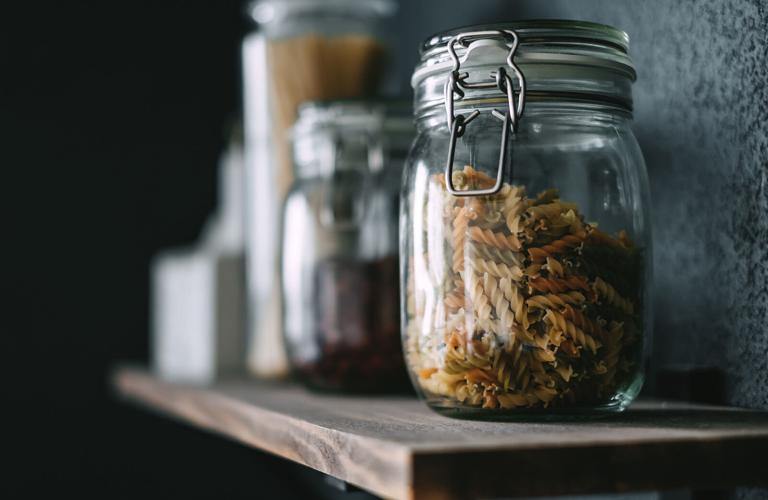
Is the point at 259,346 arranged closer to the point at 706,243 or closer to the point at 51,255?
the point at 706,243

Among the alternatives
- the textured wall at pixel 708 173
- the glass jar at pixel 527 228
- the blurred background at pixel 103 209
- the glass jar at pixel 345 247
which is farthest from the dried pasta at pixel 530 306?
the blurred background at pixel 103 209

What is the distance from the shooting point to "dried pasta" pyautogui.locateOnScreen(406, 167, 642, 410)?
1.85ft

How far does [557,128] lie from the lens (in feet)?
2.01

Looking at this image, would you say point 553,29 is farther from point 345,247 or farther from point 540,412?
point 345,247

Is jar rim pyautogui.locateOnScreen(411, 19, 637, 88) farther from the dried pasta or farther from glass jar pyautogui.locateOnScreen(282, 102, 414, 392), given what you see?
glass jar pyautogui.locateOnScreen(282, 102, 414, 392)

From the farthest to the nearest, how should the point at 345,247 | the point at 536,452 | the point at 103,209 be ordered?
the point at 103,209 < the point at 345,247 < the point at 536,452

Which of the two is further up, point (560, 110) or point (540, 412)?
point (560, 110)

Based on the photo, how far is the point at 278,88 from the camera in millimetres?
1044

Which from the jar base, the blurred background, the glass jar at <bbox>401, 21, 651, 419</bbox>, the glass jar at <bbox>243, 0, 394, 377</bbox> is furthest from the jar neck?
the blurred background

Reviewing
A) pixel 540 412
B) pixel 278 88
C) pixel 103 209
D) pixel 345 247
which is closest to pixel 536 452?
pixel 540 412

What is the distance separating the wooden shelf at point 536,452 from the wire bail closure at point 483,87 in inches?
5.8

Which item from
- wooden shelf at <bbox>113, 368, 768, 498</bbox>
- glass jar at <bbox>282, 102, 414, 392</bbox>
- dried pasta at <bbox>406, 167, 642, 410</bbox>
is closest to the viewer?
wooden shelf at <bbox>113, 368, 768, 498</bbox>

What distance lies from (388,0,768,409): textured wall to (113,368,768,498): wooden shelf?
0.07 metres

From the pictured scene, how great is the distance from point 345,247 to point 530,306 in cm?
34
